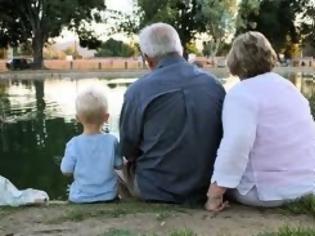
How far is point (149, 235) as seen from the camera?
329 cm

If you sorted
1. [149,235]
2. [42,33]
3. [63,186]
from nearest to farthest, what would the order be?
[149,235]
[63,186]
[42,33]

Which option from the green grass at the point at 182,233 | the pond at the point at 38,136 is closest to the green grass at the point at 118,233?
the green grass at the point at 182,233

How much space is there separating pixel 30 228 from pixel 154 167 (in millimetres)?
845

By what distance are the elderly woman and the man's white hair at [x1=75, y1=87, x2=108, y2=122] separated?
2.75 ft

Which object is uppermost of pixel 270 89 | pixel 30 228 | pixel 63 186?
pixel 270 89

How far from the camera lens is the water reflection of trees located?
968cm

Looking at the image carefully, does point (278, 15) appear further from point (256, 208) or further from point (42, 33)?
point (256, 208)

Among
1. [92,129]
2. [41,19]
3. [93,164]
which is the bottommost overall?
[93,164]

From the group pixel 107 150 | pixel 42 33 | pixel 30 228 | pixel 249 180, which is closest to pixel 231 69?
pixel 249 180

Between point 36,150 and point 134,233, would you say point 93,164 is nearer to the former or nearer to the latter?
point 134,233

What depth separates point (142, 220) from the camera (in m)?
3.66

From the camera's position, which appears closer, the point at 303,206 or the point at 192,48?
the point at 303,206

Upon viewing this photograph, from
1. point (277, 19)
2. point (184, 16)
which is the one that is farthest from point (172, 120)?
point (277, 19)

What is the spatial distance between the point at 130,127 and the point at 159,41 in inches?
21.6
